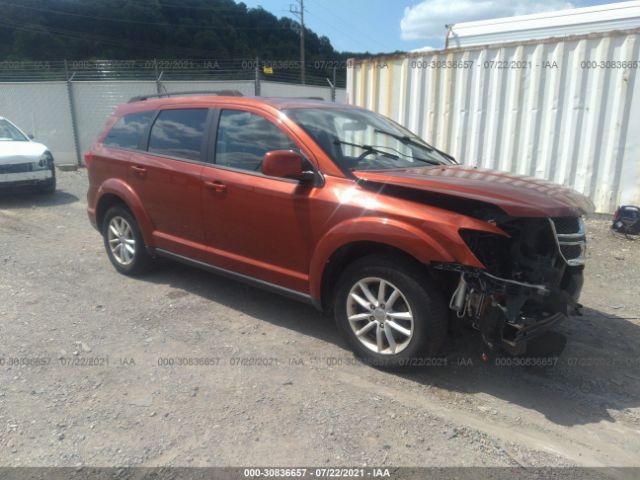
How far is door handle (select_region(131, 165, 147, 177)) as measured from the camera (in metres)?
4.95

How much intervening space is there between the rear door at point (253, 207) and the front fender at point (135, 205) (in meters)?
0.87

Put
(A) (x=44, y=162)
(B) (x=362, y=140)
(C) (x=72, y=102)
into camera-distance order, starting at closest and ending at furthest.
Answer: (B) (x=362, y=140) < (A) (x=44, y=162) < (C) (x=72, y=102)

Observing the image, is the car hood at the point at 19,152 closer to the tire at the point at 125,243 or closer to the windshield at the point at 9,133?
the windshield at the point at 9,133

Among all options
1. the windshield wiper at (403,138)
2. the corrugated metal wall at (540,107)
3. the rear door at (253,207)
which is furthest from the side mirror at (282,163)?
the corrugated metal wall at (540,107)

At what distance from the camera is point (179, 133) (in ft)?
15.6

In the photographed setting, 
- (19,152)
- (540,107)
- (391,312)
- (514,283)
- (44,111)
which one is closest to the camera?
(514,283)

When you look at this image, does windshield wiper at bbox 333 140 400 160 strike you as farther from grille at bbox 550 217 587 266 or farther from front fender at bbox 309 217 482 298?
grille at bbox 550 217 587 266

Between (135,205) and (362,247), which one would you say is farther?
(135,205)

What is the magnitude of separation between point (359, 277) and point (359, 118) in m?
1.69

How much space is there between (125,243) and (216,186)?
1722 mm

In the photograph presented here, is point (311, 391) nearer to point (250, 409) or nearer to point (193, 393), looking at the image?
point (250, 409)

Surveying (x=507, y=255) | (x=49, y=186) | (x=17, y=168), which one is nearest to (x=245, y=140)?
(x=507, y=255)

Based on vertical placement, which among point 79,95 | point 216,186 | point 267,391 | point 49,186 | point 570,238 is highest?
point 79,95

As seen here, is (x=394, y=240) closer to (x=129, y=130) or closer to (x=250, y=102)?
(x=250, y=102)
